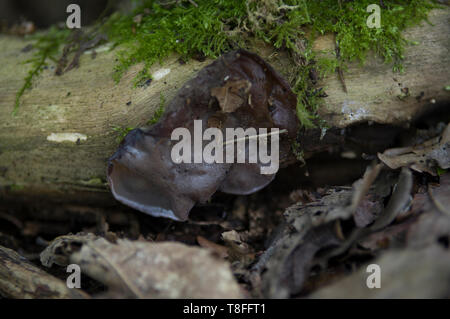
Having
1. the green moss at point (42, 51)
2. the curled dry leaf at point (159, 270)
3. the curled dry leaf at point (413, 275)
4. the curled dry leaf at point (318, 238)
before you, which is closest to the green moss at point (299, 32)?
the curled dry leaf at point (318, 238)

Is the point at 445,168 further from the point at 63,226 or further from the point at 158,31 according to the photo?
the point at 63,226

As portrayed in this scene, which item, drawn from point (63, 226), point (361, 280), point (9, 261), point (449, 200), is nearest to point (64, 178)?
point (63, 226)

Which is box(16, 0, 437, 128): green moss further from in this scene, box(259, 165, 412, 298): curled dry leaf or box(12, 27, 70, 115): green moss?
box(12, 27, 70, 115): green moss

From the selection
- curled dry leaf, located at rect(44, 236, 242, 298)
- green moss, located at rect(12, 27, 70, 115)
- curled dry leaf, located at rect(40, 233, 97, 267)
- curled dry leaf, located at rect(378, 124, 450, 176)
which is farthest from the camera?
green moss, located at rect(12, 27, 70, 115)

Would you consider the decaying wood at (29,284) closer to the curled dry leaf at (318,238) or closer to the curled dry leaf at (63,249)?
the curled dry leaf at (63,249)
